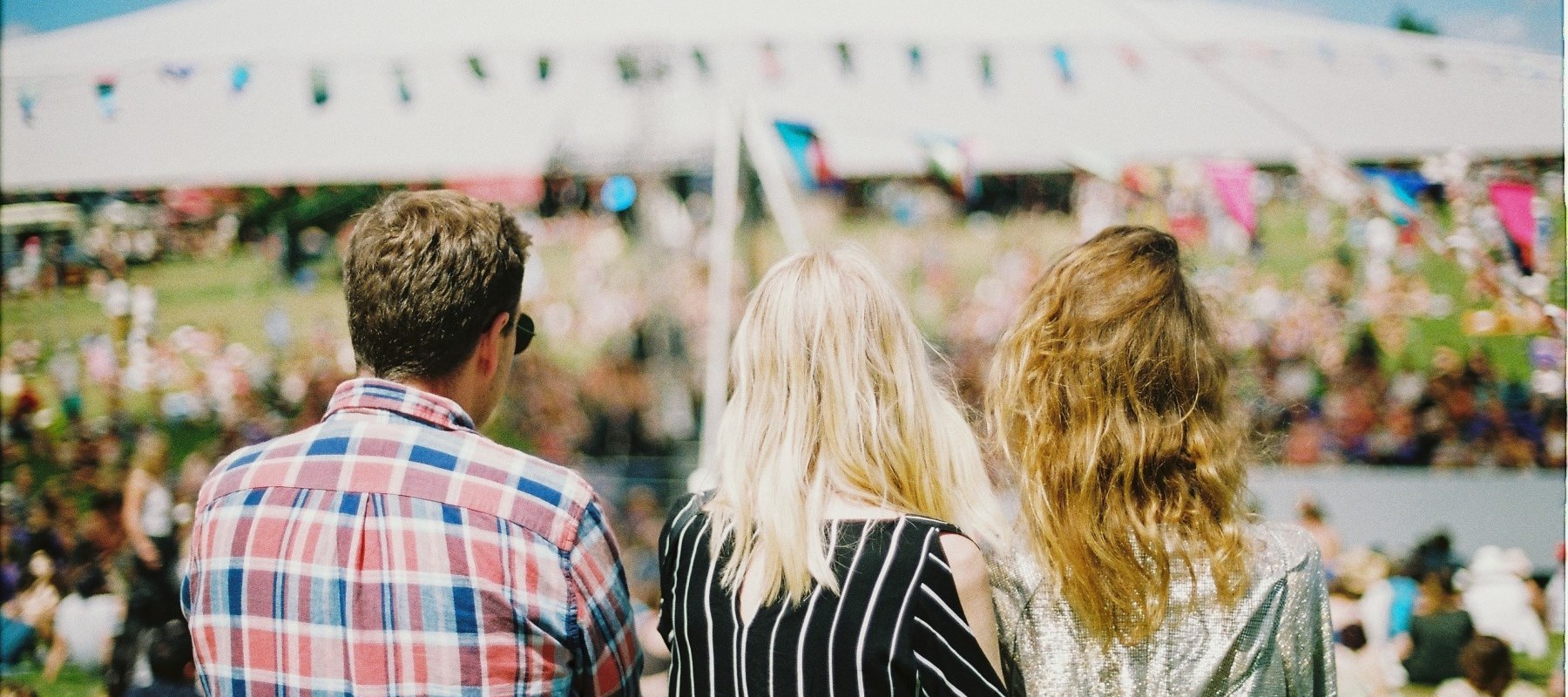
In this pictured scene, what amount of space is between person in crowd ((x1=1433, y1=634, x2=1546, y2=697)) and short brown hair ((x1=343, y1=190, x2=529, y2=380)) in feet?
14.3

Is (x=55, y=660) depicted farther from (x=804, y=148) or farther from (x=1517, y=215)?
(x=1517, y=215)

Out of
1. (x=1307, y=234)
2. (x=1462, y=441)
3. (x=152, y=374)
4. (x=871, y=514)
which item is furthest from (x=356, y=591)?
(x=1307, y=234)

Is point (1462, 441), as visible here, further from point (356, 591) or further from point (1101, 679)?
point (356, 591)

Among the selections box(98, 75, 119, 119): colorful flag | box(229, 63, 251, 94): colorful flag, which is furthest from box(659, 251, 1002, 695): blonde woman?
box(98, 75, 119, 119): colorful flag

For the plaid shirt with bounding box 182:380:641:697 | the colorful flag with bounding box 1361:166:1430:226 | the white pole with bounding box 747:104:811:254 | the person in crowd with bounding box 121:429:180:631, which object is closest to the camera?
the plaid shirt with bounding box 182:380:641:697

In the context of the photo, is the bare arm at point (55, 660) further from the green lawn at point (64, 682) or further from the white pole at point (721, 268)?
the white pole at point (721, 268)

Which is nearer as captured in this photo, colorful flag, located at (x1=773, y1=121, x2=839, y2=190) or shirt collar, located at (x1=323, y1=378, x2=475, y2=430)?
shirt collar, located at (x1=323, y1=378, x2=475, y2=430)

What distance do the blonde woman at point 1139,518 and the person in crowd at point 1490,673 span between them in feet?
11.9

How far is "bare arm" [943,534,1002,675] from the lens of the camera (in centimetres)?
115

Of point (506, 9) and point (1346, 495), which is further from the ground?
point (506, 9)

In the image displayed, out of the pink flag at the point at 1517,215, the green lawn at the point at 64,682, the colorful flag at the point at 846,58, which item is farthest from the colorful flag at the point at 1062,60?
the green lawn at the point at 64,682

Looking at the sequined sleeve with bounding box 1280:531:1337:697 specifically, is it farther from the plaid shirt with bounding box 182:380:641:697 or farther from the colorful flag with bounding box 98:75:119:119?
the colorful flag with bounding box 98:75:119:119

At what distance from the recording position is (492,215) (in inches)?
48.8

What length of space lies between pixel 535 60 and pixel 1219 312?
4.76m
